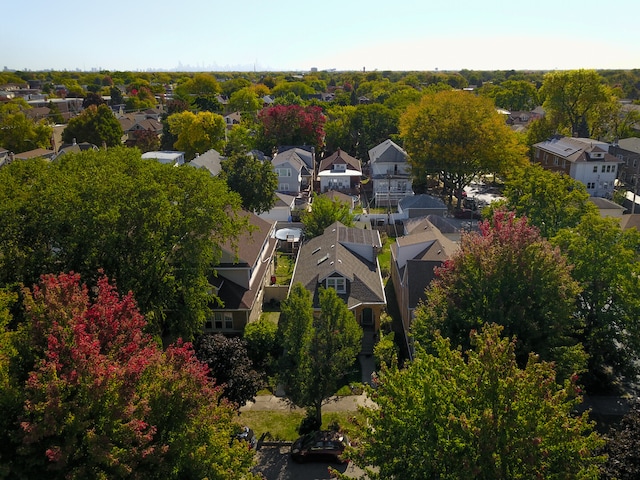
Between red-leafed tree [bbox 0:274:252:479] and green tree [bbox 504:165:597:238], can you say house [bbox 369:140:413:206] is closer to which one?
green tree [bbox 504:165:597:238]

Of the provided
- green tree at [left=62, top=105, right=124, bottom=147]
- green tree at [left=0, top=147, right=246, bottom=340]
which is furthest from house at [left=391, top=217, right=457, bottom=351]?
green tree at [left=62, top=105, right=124, bottom=147]

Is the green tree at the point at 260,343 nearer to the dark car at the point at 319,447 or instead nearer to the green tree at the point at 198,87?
the dark car at the point at 319,447

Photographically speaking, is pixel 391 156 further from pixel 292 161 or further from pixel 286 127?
pixel 286 127

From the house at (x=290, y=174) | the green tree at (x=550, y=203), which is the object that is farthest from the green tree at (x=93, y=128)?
the green tree at (x=550, y=203)

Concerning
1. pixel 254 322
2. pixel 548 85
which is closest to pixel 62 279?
pixel 254 322

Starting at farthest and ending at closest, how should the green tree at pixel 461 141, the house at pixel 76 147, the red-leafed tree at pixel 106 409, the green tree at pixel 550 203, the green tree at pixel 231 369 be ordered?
1. the house at pixel 76 147
2. the green tree at pixel 461 141
3. the green tree at pixel 550 203
4. the green tree at pixel 231 369
5. the red-leafed tree at pixel 106 409

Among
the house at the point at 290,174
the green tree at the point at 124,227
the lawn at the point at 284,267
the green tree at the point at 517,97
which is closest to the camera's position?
the green tree at the point at 124,227

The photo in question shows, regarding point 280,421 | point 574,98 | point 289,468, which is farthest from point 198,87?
point 289,468
